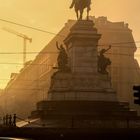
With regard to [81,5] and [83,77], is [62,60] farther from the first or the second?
[81,5]

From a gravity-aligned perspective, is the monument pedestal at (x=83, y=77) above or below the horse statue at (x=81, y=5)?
below

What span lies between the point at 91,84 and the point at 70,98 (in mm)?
2689

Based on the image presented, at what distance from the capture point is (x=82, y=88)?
211 ft

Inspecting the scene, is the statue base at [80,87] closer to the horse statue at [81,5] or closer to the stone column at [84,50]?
the stone column at [84,50]

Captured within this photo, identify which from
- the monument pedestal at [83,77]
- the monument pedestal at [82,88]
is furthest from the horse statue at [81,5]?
the monument pedestal at [83,77]

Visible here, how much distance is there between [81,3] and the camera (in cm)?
6900

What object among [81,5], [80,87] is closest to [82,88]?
[80,87]

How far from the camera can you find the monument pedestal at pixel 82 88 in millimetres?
59438

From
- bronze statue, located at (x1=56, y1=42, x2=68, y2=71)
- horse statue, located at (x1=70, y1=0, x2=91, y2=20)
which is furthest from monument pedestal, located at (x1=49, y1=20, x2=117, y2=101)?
horse statue, located at (x1=70, y1=0, x2=91, y2=20)

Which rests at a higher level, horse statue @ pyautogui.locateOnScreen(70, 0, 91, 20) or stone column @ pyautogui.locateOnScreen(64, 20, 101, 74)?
horse statue @ pyautogui.locateOnScreen(70, 0, 91, 20)

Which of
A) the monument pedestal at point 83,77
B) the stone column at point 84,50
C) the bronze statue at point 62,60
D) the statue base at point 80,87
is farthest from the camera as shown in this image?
the bronze statue at point 62,60

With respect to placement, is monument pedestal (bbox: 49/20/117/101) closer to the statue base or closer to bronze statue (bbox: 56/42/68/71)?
the statue base

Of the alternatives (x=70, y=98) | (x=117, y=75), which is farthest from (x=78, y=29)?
(x=117, y=75)

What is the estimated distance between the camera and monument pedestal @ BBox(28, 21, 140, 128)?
195 ft
